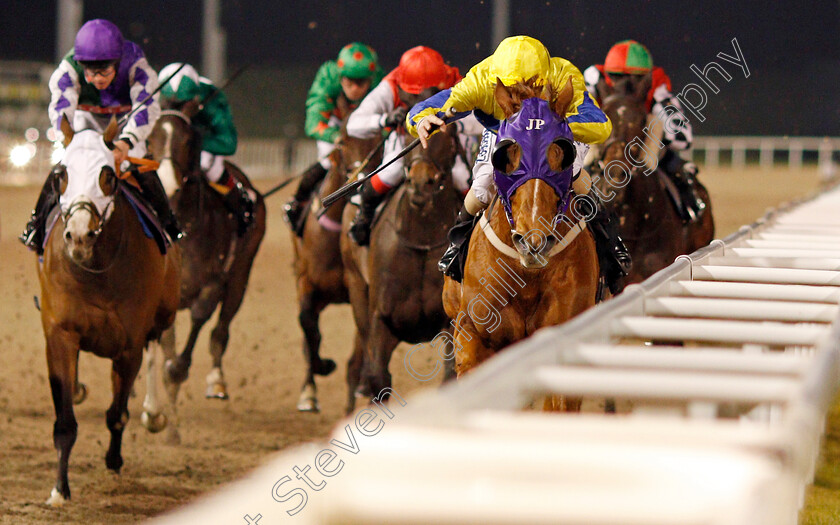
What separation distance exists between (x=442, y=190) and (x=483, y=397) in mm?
3500

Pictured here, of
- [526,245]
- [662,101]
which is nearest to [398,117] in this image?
[526,245]

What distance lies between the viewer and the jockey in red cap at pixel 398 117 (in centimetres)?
513

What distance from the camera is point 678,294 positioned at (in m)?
2.93

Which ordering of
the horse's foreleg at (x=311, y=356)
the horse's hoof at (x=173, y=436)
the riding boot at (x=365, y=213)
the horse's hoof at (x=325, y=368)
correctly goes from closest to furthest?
the riding boot at (x=365, y=213) < the horse's hoof at (x=173, y=436) < the horse's foreleg at (x=311, y=356) < the horse's hoof at (x=325, y=368)

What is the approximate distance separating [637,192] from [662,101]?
2.41 ft

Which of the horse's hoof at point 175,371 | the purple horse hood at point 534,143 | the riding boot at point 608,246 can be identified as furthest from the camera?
the horse's hoof at point 175,371

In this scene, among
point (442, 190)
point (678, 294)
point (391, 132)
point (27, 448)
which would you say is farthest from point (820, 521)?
point (27, 448)

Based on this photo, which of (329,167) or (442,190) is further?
(329,167)

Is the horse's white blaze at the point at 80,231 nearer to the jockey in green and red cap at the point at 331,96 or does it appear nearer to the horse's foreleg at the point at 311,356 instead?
the horse's foreleg at the point at 311,356

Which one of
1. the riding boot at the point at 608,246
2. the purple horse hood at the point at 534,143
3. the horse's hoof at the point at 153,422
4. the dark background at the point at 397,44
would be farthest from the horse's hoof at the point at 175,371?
the dark background at the point at 397,44

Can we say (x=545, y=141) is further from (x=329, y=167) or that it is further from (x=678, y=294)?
(x=329, y=167)

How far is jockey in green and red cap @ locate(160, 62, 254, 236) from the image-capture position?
689 cm

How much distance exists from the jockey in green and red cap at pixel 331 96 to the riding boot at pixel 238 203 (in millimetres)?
338

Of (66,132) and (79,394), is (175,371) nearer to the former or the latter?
(79,394)
